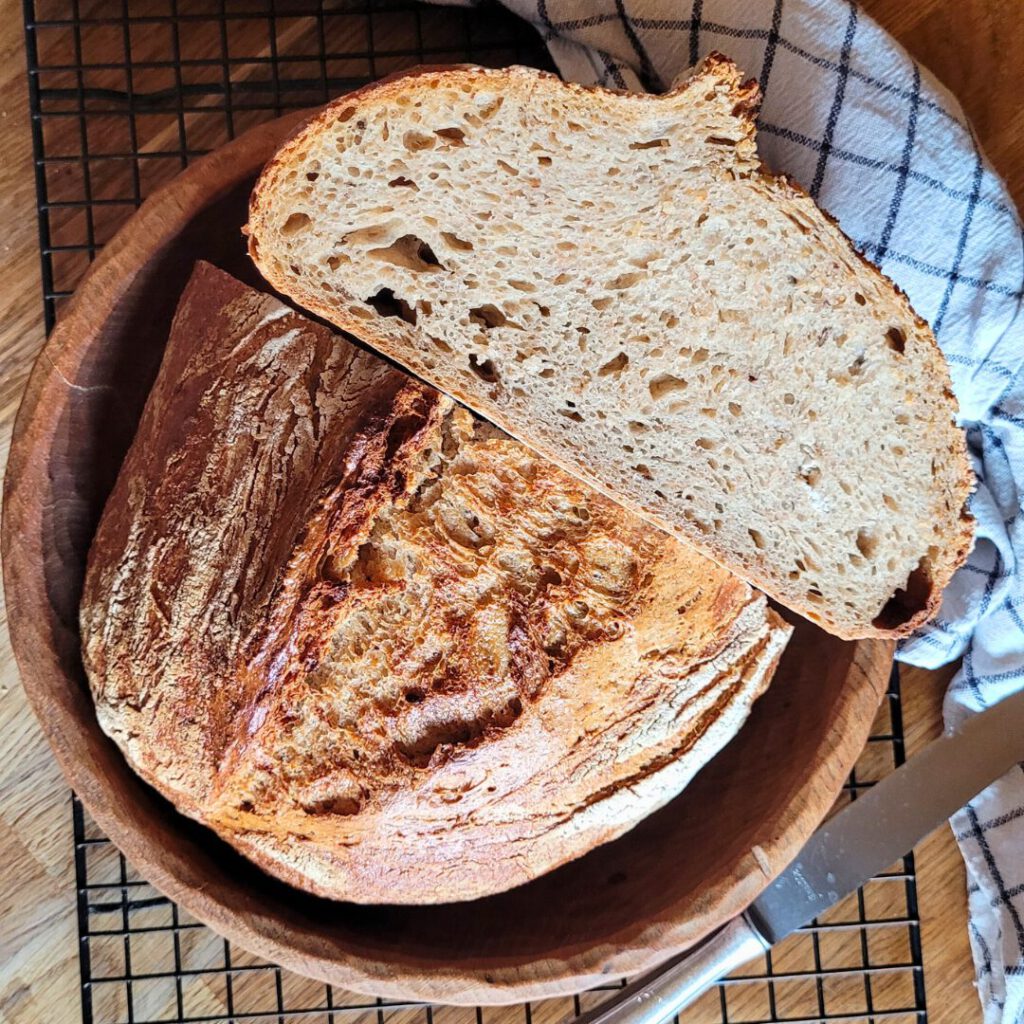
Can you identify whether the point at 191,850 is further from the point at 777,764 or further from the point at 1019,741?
the point at 1019,741

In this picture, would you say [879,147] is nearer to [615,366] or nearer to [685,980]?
[615,366]

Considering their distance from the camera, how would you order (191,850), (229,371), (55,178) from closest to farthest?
(229,371), (191,850), (55,178)

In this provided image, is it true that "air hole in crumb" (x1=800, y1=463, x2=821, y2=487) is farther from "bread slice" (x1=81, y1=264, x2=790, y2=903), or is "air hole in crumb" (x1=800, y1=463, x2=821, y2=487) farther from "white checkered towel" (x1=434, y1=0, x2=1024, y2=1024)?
"white checkered towel" (x1=434, y1=0, x2=1024, y2=1024)

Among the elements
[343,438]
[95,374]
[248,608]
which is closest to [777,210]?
[343,438]

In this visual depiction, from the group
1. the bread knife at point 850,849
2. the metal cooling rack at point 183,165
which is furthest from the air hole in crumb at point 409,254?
the bread knife at point 850,849

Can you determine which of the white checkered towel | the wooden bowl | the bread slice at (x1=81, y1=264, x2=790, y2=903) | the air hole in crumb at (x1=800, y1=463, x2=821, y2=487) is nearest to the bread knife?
the wooden bowl

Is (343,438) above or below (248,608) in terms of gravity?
above

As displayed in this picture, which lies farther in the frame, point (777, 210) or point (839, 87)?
point (839, 87)

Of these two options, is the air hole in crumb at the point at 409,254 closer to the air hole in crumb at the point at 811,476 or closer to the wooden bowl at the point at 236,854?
the wooden bowl at the point at 236,854
